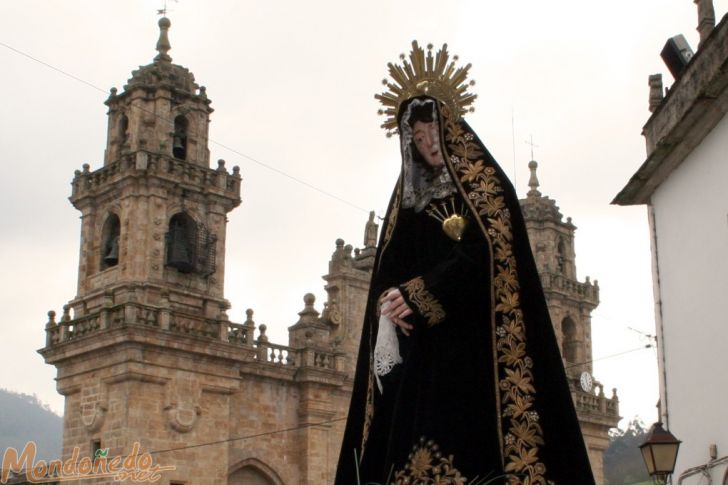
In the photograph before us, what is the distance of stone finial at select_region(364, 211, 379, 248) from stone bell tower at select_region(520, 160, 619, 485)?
5.92 m

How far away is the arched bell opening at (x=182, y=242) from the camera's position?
23.2 meters

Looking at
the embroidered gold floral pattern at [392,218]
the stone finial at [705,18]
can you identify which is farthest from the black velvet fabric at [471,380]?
the stone finial at [705,18]

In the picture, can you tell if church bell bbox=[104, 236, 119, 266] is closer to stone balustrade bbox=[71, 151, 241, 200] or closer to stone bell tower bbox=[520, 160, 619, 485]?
stone balustrade bbox=[71, 151, 241, 200]

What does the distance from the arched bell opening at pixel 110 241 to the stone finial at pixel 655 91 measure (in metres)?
12.5

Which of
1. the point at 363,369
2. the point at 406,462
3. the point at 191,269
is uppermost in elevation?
the point at 191,269

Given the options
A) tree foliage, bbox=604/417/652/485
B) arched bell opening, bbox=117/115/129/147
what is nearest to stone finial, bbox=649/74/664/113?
arched bell opening, bbox=117/115/129/147

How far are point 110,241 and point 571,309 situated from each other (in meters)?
14.9

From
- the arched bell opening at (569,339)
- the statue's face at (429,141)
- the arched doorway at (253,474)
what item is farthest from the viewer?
the arched bell opening at (569,339)

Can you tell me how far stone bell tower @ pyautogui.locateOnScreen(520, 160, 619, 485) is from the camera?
32094 millimetres

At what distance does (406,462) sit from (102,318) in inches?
726

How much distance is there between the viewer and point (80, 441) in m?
22.1

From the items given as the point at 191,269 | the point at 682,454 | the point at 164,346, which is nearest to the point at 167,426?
the point at 164,346

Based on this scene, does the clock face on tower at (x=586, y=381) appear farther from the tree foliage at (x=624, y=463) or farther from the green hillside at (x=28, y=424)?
the green hillside at (x=28, y=424)

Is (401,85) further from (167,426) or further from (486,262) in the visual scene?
(167,426)
